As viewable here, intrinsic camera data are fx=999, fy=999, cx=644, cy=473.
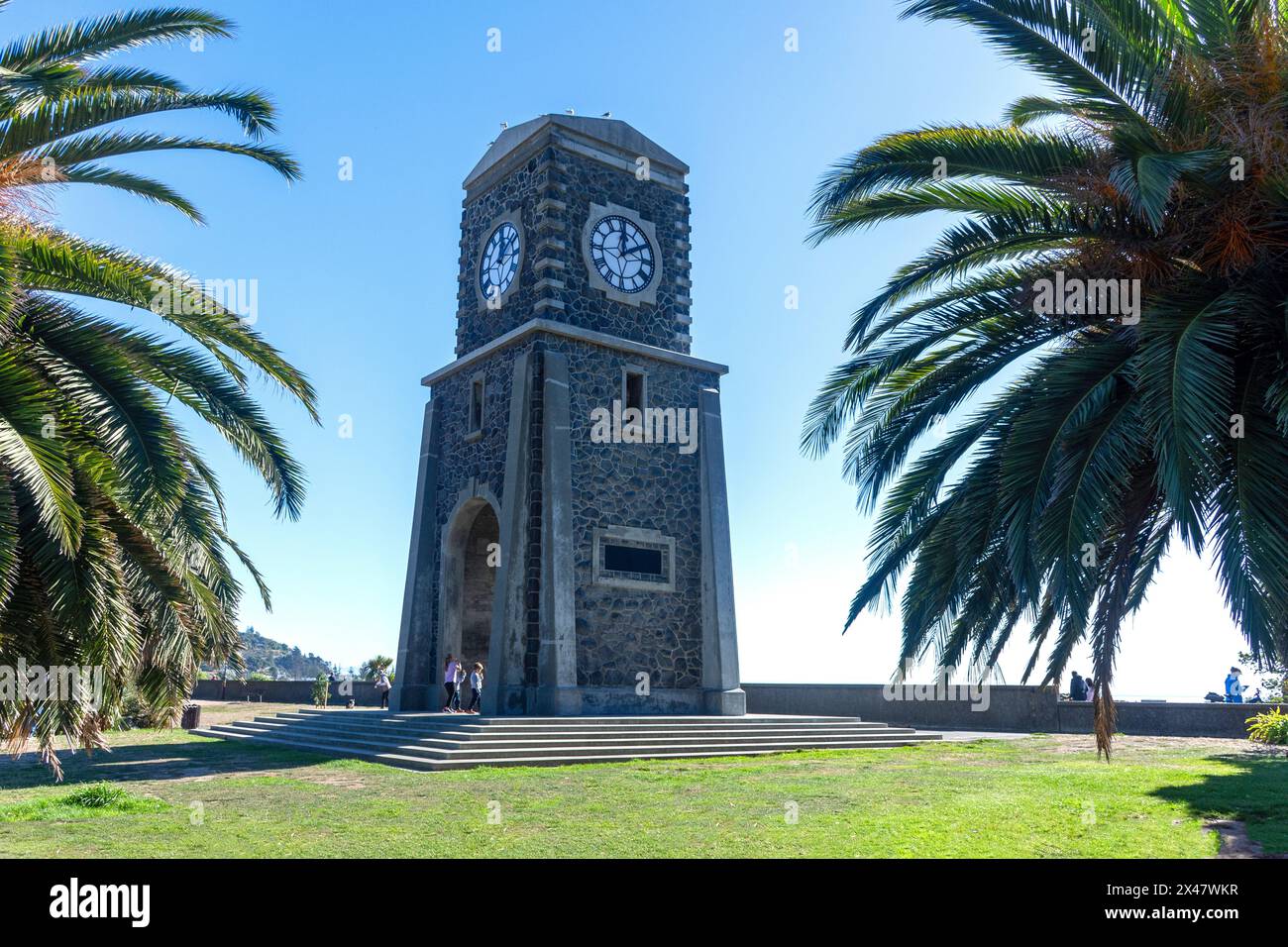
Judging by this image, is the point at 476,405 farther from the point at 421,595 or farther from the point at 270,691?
the point at 270,691

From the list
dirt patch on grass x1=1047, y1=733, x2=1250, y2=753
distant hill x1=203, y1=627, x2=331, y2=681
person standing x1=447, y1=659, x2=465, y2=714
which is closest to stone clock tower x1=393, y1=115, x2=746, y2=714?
person standing x1=447, y1=659, x2=465, y2=714

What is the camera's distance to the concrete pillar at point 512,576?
817 inches

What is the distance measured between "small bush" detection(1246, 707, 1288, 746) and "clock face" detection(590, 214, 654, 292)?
15.8 metres

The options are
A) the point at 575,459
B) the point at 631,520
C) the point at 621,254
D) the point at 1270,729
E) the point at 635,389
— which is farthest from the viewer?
the point at 621,254

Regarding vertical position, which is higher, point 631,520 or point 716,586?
point 631,520

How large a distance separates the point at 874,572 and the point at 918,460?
1314 millimetres

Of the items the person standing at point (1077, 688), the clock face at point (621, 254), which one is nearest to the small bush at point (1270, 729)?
the person standing at point (1077, 688)

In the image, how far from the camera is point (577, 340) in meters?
22.8

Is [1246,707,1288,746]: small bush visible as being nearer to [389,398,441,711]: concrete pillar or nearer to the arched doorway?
the arched doorway

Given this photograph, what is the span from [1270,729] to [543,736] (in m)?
13.0

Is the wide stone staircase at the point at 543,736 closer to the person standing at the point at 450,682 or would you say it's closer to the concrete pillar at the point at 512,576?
the concrete pillar at the point at 512,576

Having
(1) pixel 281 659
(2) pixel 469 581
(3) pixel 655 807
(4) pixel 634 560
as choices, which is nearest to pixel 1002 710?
(4) pixel 634 560

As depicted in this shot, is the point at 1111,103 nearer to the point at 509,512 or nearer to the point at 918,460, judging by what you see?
the point at 918,460

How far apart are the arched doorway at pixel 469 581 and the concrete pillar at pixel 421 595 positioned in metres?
0.52
